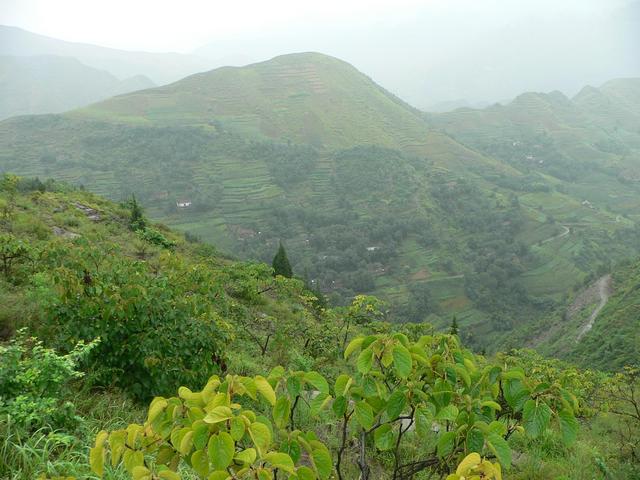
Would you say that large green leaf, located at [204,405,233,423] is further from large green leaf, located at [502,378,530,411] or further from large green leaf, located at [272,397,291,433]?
large green leaf, located at [502,378,530,411]

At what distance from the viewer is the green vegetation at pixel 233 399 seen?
5.38 ft

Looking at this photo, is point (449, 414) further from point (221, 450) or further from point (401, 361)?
point (221, 450)

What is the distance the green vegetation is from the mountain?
228 ft

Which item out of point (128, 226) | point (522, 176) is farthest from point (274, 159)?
point (128, 226)

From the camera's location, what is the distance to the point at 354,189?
139 metres

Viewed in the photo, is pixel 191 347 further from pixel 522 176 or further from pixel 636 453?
pixel 522 176

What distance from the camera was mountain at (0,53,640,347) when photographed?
9862cm

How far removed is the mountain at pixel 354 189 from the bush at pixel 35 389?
72273mm

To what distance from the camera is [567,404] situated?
1.77 m

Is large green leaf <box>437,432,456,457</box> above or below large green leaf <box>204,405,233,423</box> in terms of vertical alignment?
below

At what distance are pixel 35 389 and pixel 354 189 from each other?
138 m

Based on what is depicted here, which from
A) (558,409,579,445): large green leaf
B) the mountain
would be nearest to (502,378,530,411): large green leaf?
(558,409,579,445): large green leaf

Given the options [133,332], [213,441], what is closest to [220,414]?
[213,441]

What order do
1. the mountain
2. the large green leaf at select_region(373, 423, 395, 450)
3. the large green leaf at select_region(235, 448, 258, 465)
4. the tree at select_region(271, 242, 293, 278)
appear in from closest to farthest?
the large green leaf at select_region(235, 448, 258, 465) → the large green leaf at select_region(373, 423, 395, 450) → the tree at select_region(271, 242, 293, 278) → the mountain
